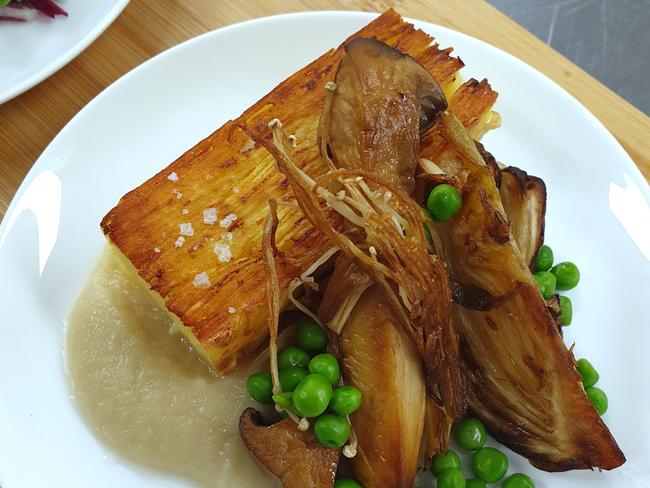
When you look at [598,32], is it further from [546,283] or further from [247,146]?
[247,146]

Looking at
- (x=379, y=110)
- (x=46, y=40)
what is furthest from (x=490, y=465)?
(x=46, y=40)

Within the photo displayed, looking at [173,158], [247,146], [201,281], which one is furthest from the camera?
[173,158]

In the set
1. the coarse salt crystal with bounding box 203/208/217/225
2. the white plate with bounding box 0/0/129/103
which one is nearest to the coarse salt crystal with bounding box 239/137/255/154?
the coarse salt crystal with bounding box 203/208/217/225

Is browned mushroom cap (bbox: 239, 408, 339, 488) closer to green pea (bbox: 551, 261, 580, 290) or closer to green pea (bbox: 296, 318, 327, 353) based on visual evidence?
green pea (bbox: 296, 318, 327, 353)

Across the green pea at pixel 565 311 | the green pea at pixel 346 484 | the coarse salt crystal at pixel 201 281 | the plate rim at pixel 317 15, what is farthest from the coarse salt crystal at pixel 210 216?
the green pea at pixel 565 311

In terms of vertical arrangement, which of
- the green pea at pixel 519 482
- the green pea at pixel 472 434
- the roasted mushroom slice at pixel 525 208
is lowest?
the green pea at pixel 519 482

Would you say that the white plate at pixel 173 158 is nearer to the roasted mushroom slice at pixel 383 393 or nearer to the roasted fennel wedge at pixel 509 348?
the roasted fennel wedge at pixel 509 348
